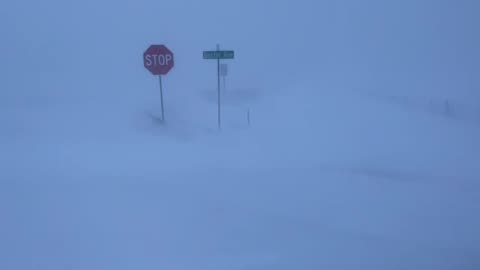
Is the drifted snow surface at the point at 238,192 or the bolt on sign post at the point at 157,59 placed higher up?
the bolt on sign post at the point at 157,59

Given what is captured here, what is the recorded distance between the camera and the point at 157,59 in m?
7.83

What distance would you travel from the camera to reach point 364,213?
411 cm

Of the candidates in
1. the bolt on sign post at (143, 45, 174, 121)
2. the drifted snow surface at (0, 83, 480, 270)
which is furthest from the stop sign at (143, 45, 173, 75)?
the drifted snow surface at (0, 83, 480, 270)

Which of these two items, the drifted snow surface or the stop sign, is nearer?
the drifted snow surface

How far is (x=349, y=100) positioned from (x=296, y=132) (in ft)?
12.6

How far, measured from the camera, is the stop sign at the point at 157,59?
776 centimetres

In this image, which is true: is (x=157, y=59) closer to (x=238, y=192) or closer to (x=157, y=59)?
(x=157, y=59)

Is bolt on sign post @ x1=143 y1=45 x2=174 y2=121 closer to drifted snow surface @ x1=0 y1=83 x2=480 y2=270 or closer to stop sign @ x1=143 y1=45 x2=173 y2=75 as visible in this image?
stop sign @ x1=143 y1=45 x2=173 y2=75

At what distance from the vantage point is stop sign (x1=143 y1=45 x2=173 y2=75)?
306 inches

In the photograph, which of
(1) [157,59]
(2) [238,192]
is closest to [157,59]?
(1) [157,59]

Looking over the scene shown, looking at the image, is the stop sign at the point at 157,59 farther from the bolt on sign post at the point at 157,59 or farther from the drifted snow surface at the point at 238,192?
the drifted snow surface at the point at 238,192

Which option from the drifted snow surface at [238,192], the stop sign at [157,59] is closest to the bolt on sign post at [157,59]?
the stop sign at [157,59]

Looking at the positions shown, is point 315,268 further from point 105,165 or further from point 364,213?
point 105,165

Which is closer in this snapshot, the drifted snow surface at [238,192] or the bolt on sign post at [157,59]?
the drifted snow surface at [238,192]
